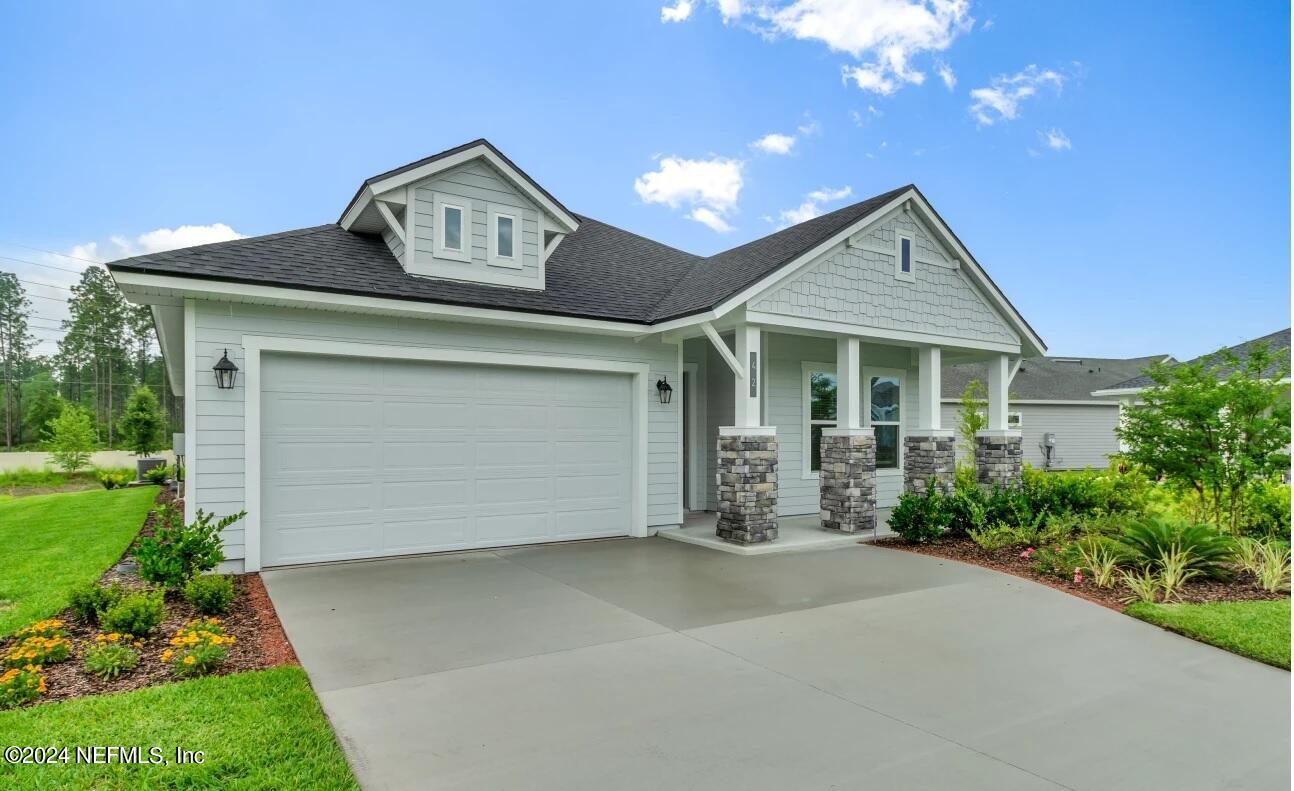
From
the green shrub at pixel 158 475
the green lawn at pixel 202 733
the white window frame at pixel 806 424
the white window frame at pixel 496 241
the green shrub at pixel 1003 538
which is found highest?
the white window frame at pixel 496 241

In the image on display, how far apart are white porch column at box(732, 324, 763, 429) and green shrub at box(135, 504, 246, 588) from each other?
236 inches

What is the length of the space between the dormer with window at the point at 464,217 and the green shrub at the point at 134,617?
4.68m

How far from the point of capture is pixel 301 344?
25.0 feet

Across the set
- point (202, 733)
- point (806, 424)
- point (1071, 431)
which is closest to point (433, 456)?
point (202, 733)

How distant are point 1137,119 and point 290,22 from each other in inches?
650

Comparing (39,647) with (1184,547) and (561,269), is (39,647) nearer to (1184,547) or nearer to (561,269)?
(561,269)

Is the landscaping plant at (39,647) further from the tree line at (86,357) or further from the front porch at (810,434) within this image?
the tree line at (86,357)

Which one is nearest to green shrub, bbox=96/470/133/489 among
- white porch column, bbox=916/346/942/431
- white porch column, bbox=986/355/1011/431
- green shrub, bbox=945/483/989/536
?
white porch column, bbox=916/346/942/431

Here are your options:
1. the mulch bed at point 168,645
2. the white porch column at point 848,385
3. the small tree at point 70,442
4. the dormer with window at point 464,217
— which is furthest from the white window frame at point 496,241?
the small tree at point 70,442

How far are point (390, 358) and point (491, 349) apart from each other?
126 cm

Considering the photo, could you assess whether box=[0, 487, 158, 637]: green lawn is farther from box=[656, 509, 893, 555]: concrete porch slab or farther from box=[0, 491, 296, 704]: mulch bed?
box=[656, 509, 893, 555]: concrete porch slab

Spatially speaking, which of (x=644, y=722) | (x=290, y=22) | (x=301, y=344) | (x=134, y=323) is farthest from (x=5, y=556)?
(x=134, y=323)

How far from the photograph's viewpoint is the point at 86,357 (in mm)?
37938

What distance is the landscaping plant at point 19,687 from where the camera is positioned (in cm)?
369
